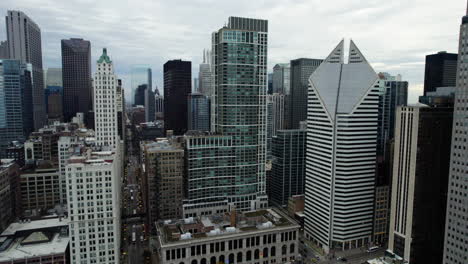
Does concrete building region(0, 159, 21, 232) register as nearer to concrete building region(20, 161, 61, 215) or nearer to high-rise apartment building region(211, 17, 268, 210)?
concrete building region(20, 161, 61, 215)

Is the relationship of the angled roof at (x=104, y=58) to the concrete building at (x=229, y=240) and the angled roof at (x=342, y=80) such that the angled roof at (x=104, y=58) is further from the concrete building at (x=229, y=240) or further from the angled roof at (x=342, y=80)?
the angled roof at (x=342, y=80)

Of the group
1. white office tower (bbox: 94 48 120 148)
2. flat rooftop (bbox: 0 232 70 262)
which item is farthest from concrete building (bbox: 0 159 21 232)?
white office tower (bbox: 94 48 120 148)

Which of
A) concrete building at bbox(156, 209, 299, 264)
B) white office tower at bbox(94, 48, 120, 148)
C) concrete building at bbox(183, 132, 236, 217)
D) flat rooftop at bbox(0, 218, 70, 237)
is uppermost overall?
white office tower at bbox(94, 48, 120, 148)

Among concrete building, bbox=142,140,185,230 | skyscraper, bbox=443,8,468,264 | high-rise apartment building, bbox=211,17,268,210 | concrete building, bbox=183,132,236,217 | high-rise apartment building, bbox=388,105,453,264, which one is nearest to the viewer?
skyscraper, bbox=443,8,468,264

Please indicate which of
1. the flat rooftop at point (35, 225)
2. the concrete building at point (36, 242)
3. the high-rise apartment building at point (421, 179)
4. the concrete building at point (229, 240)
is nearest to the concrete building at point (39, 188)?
the flat rooftop at point (35, 225)

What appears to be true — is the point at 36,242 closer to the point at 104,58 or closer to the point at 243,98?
the point at 104,58

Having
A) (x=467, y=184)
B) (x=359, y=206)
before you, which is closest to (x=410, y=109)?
(x=467, y=184)

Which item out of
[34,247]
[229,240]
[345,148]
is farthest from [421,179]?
[34,247]
